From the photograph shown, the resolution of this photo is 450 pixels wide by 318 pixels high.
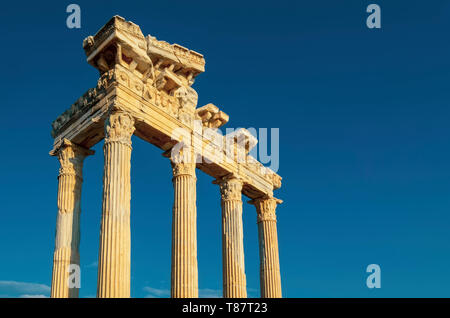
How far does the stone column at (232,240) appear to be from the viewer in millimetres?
32719

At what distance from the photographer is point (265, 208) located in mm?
39281

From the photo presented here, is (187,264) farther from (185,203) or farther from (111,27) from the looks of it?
(111,27)

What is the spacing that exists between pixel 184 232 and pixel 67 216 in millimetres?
6324

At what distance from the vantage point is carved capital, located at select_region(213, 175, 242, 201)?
115 feet

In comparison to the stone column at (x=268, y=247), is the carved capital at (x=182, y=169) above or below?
above

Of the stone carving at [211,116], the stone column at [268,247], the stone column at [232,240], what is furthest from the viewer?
the stone column at [268,247]

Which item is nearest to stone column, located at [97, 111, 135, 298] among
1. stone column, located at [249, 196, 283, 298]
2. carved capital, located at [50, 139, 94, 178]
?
carved capital, located at [50, 139, 94, 178]

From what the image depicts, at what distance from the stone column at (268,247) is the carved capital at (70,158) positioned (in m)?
14.3

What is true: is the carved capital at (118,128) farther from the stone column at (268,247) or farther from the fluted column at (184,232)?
the stone column at (268,247)

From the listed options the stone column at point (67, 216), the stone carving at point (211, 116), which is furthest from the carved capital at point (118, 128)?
the stone carving at point (211, 116)

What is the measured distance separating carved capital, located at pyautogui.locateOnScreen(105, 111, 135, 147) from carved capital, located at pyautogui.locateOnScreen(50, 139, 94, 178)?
4053 millimetres

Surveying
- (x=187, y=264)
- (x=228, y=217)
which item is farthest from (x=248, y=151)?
(x=187, y=264)

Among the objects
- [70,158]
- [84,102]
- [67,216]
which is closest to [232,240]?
[67,216]
